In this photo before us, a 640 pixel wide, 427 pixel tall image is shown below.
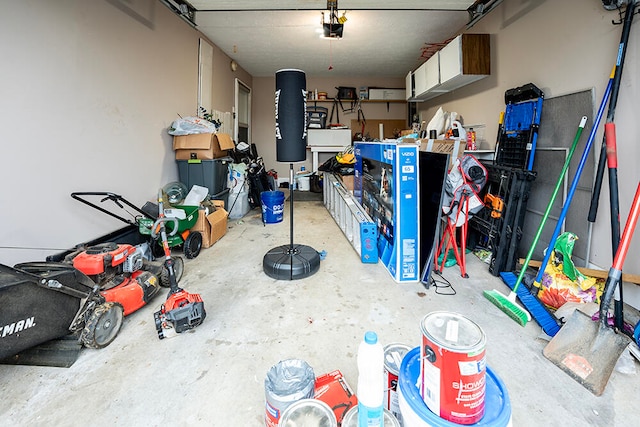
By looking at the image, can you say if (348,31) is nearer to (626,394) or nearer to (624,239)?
(624,239)

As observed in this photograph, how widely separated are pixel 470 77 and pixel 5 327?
4.50 metres

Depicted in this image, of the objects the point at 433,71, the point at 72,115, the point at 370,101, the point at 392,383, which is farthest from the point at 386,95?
the point at 392,383

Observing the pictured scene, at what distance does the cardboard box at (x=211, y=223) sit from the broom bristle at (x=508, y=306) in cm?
269

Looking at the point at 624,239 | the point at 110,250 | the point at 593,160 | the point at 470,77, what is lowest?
the point at 110,250

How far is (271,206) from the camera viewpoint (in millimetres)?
4234

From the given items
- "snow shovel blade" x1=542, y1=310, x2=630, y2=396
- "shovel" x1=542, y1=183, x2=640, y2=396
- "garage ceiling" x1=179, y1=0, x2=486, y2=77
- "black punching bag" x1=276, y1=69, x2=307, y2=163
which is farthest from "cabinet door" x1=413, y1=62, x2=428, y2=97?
"snow shovel blade" x1=542, y1=310, x2=630, y2=396

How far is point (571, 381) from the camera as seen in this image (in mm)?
1420

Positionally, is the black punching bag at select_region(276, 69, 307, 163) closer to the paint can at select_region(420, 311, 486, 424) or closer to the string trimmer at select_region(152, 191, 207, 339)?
the string trimmer at select_region(152, 191, 207, 339)

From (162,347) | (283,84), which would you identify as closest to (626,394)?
(162,347)

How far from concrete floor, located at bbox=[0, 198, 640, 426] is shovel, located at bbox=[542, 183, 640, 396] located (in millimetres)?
57

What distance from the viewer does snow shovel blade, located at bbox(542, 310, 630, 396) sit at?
1375 millimetres

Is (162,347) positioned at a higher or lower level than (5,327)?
lower

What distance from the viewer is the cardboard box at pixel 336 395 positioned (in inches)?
41.6

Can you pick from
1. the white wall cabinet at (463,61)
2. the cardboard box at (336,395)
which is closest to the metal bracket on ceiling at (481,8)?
the white wall cabinet at (463,61)
